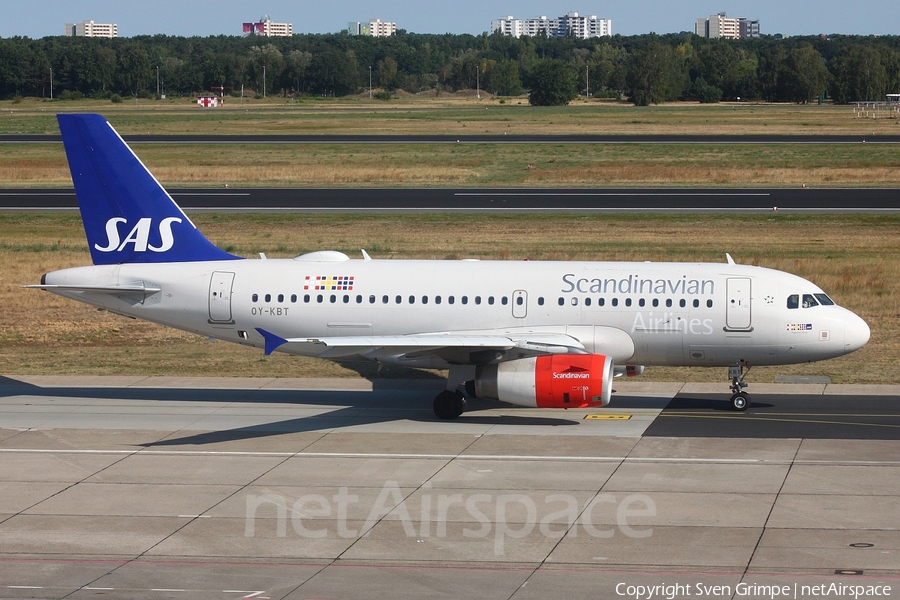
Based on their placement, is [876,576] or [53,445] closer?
[876,576]

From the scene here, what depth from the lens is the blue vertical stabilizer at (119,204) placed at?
31609mm

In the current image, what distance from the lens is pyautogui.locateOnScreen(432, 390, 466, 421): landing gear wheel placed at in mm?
29891

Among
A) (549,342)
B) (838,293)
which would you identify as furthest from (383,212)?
(549,342)

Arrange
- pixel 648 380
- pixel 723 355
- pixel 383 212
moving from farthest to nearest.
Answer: pixel 383 212 < pixel 648 380 < pixel 723 355

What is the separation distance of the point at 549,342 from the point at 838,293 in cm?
2186

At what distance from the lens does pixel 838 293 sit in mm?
46344

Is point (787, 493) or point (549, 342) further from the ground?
point (549, 342)

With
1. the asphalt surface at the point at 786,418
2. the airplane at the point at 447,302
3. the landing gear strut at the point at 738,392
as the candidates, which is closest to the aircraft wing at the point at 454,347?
the airplane at the point at 447,302

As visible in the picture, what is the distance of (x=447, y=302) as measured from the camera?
1196 inches

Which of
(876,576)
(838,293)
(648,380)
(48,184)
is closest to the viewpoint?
(876,576)

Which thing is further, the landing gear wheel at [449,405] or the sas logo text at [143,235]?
the sas logo text at [143,235]

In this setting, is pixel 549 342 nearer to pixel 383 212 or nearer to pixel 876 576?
pixel 876 576

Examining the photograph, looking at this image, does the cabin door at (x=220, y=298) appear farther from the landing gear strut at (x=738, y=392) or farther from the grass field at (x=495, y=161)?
the grass field at (x=495, y=161)

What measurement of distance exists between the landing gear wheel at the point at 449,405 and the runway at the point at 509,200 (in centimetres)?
3912
